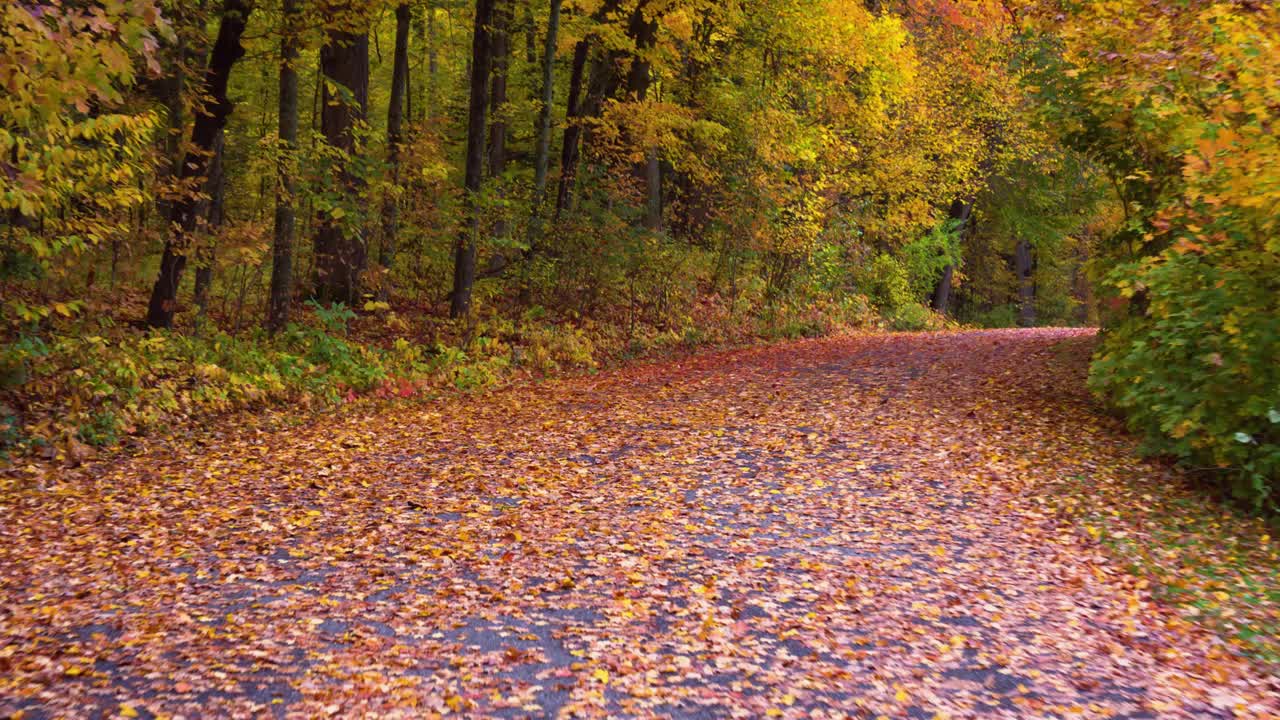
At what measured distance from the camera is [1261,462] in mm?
7375

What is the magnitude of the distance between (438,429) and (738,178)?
1157cm

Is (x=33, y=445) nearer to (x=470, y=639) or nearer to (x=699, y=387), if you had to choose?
(x=470, y=639)

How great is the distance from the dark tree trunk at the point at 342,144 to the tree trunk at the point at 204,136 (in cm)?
273

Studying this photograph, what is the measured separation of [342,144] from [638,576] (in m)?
11.1

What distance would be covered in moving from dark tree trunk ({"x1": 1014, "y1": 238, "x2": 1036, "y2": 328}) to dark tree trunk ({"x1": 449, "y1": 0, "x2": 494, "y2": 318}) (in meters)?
25.3

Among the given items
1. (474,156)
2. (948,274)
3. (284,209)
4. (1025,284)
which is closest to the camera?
(284,209)

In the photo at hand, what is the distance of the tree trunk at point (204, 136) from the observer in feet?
37.1

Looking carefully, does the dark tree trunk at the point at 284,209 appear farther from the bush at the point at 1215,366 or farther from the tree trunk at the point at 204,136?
the bush at the point at 1215,366

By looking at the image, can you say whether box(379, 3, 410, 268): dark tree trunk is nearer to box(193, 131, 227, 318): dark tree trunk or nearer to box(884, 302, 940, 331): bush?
box(193, 131, 227, 318): dark tree trunk

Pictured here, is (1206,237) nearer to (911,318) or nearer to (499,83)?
(499,83)

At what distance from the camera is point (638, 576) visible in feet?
20.5

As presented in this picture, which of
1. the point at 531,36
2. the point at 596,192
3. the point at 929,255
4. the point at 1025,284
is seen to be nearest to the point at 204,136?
the point at 596,192

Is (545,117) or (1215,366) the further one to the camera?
(545,117)

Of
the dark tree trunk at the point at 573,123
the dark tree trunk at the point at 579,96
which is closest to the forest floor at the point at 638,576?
the dark tree trunk at the point at 573,123
